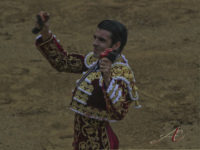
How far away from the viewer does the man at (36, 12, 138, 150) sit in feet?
9.64

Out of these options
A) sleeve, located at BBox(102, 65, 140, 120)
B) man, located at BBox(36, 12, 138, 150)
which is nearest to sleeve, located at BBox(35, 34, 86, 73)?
man, located at BBox(36, 12, 138, 150)

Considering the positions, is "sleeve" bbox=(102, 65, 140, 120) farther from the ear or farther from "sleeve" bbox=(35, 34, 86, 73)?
"sleeve" bbox=(35, 34, 86, 73)

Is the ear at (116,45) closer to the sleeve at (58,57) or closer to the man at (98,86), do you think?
the man at (98,86)

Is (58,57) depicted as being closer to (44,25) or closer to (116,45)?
(44,25)

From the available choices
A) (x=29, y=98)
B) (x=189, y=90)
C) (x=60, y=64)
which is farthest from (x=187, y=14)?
(x=60, y=64)

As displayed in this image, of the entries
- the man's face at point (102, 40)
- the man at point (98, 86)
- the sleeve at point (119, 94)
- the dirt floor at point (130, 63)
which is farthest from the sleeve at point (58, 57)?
the dirt floor at point (130, 63)

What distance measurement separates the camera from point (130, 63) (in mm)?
7480

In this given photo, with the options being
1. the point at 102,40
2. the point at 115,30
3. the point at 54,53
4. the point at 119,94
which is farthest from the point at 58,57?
the point at 119,94

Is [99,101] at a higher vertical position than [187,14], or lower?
higher

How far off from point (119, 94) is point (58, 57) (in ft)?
2.39

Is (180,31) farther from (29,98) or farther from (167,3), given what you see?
(29,98)

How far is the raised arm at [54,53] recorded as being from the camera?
3146mm

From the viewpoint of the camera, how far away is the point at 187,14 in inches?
370

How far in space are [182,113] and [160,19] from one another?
3.57 meters
